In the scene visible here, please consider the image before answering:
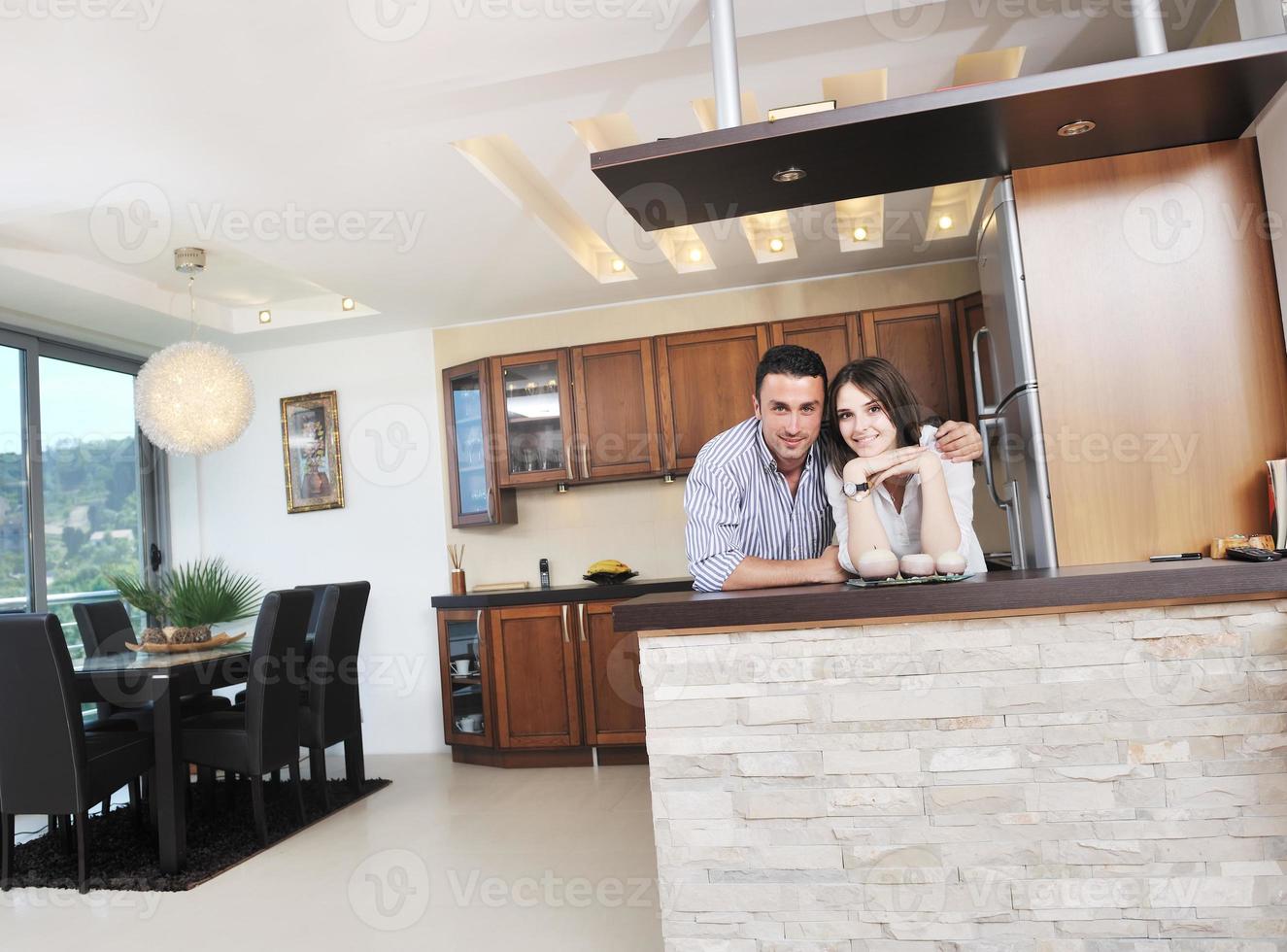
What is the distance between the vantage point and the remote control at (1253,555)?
187 centimetres

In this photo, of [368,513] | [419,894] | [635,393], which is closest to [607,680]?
[635,393]

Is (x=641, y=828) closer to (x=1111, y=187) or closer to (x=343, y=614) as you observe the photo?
(x=343, y=614)

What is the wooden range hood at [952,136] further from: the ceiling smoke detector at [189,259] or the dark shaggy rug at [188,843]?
the dark shaggy rug at [188,843]

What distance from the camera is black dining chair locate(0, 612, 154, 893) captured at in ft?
11.2

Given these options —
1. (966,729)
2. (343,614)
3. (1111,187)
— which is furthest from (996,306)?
(343,614)

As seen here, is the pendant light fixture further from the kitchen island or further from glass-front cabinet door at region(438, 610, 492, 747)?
the kitchen island

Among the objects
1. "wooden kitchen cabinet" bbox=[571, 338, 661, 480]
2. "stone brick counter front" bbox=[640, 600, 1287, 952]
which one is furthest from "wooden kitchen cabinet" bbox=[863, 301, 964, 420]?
"stone brick counter front" bbox=[640, 600, 1287, 952]

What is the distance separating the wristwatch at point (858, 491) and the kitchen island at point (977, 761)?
0.85 feet

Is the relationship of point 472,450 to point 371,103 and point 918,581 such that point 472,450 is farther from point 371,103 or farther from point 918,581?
point 918,581

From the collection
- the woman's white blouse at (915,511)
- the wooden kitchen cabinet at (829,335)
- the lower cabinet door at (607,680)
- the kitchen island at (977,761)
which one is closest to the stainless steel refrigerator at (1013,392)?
the woman's white blouse at (915,511)

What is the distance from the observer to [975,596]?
6.21 feet

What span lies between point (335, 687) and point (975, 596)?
3598 millimetres

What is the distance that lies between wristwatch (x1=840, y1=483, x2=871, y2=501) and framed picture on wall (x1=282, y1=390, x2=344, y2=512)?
4589 mm

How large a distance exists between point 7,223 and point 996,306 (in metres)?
4.04
